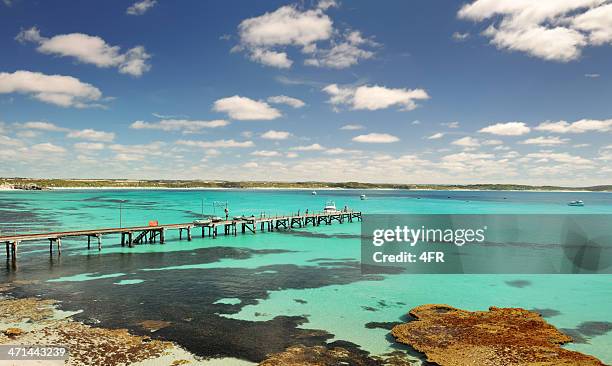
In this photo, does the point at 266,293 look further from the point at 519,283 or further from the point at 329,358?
the point at 519,283

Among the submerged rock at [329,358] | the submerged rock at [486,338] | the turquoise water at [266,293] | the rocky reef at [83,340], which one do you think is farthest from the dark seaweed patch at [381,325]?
the rocky reef at [83,340]

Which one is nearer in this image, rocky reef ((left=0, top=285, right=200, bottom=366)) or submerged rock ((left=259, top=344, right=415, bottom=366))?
submerged rock ((left=259, top=344, right=415, bottom=366))

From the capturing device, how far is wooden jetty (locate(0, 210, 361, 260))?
39.8m

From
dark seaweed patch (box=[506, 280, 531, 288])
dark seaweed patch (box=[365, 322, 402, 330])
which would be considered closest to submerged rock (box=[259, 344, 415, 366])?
dark seaweed patch (box=[365, 322, 402, 330])

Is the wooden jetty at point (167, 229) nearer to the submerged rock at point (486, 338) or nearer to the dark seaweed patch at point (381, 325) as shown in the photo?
the dark seaweed patch at point (381, 325)

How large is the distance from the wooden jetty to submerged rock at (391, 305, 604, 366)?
35637 mm

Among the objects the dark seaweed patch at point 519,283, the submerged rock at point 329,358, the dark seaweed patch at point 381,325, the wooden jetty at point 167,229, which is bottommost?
the dark seaweed patch at point 519,283

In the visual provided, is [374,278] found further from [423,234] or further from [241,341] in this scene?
[423,234]

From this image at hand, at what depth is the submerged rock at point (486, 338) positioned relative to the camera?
17.2 m

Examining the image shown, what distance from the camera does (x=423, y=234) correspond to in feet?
220

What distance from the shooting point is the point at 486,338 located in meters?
19.4

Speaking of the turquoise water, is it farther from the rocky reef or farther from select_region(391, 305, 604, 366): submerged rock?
select_region(391, 305, 604, 366): submerged rock

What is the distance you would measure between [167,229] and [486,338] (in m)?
47.0

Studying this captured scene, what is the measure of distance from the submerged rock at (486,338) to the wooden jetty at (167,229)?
35.6 metres
